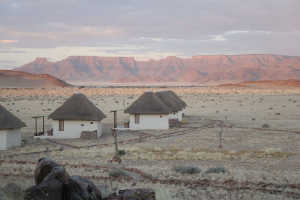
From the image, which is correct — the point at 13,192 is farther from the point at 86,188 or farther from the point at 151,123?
the point at 151,123

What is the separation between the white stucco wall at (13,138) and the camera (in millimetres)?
17808

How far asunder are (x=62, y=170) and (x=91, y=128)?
15.6 meters

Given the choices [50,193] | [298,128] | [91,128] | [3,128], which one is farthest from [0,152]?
[298,128]

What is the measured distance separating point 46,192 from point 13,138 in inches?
533

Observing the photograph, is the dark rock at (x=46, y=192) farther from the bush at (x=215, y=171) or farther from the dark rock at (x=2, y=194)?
the bush at (x=215, y=171)

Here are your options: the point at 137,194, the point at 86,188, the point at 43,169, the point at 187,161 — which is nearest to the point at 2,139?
the point at 187,161

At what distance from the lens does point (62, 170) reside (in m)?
6.72

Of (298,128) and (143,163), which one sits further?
(298,128)

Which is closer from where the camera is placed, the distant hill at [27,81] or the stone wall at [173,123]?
the stone wall at [173,123]

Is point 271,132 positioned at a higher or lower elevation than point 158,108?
lower

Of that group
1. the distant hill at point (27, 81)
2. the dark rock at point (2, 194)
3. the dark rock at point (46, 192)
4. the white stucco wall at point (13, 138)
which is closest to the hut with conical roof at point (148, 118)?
the white stucco wall at point (13, 138)

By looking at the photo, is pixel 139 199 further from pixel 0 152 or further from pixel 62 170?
pixel 0 152

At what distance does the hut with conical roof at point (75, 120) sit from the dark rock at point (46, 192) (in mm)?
15730

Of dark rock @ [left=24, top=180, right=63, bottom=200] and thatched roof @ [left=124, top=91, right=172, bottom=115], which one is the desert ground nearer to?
dark rock @ [left=24, top=180, right=63, bottom=200]
